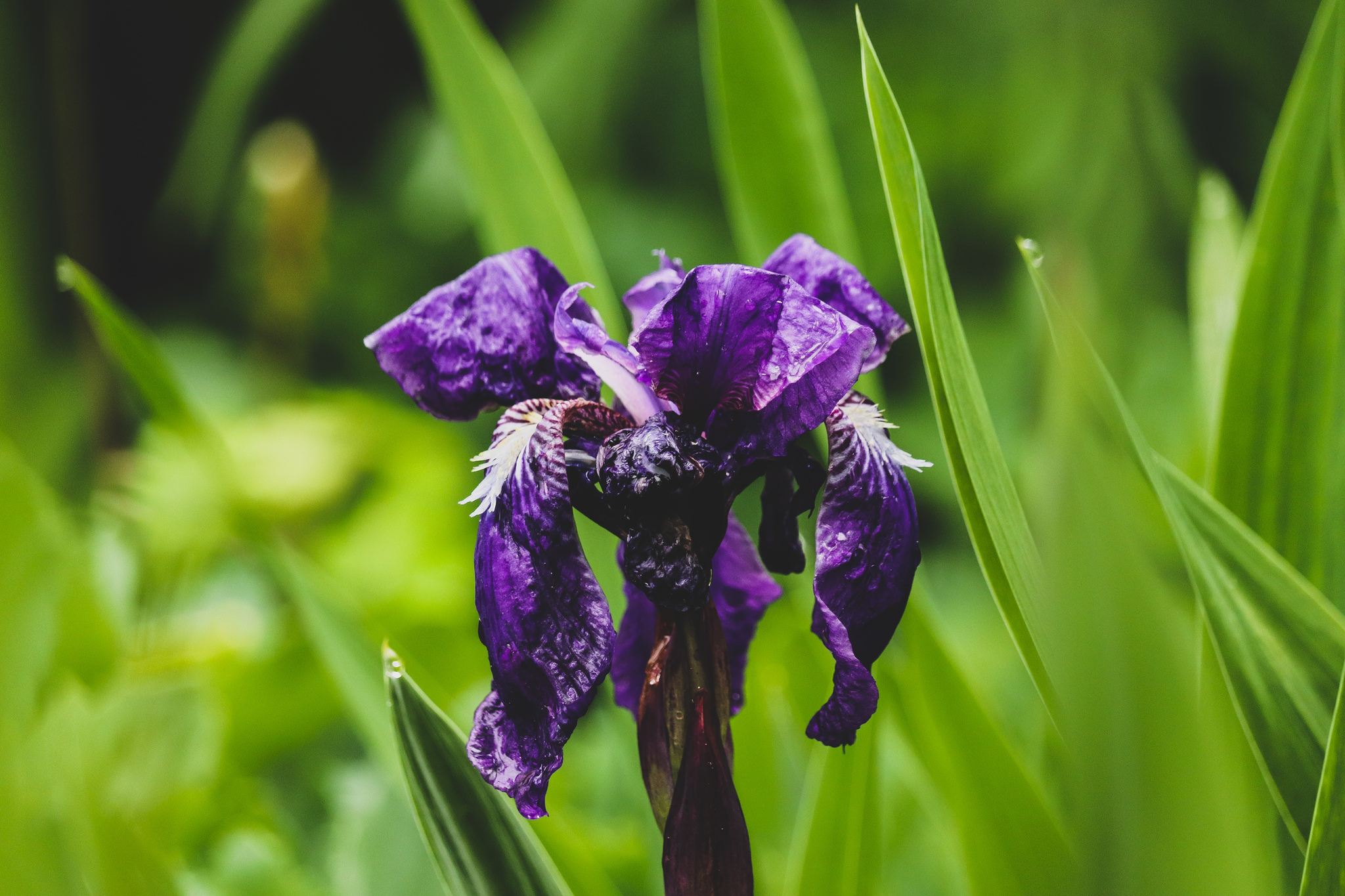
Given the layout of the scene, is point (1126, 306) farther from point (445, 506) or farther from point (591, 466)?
point (445, 506)

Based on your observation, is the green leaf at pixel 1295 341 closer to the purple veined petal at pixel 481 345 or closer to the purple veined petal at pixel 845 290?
the purple veined petal at pixel 845 290

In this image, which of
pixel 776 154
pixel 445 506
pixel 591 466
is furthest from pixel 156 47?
pixel 591 466

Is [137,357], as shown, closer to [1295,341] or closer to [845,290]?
[845,290]

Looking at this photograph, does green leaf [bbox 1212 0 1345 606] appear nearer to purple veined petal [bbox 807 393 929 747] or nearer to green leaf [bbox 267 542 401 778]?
purple veined petal [bbox 807 393 929 747]

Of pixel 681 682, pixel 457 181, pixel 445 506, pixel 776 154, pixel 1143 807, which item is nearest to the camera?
pixel 1143 807

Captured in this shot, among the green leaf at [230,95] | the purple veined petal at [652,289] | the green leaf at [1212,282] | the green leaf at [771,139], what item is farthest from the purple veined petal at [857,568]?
the green leaf at [230,95]

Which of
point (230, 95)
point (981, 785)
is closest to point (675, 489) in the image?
point (981, 785)

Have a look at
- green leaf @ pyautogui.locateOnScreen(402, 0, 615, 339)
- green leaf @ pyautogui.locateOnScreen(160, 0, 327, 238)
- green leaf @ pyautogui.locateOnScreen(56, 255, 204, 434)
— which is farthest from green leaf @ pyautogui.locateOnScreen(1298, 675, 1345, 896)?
green leaf @ pyautogui.locateOnScreen(160, 0, 327, 238)

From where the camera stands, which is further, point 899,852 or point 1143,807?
point 899,852

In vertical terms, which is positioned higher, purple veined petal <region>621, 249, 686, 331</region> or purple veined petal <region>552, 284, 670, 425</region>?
purple veined petal <region>621, 249, 686, 331</region>
